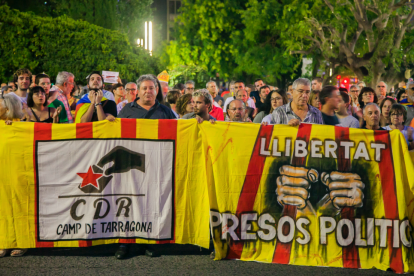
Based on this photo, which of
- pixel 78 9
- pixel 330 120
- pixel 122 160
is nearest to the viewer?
pixel 122 160

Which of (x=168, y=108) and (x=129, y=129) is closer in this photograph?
(x=129, y=129)

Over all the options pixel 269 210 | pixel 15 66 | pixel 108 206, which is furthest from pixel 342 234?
pixel 15 66

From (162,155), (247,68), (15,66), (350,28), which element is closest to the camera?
(162,155)

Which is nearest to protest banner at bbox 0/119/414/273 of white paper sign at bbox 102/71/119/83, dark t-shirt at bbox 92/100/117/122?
dark t-shirt at bbox 92/100/117/122

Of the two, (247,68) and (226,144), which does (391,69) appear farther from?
(226,144)

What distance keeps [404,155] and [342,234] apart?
104 cm

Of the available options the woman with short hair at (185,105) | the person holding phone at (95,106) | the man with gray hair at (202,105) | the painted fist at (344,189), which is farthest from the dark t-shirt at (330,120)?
the person holding phone at (95,106)

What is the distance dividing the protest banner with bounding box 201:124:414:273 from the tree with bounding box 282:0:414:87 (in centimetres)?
2009

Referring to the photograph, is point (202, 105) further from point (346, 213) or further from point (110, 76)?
point (110, 76)

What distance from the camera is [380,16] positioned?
24.1 metres

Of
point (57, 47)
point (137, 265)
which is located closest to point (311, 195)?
point (137, 265)

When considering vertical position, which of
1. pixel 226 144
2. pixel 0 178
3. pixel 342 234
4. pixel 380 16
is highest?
pixel 380 16

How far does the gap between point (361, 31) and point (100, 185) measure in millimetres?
23594

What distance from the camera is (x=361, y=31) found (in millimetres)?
26625
